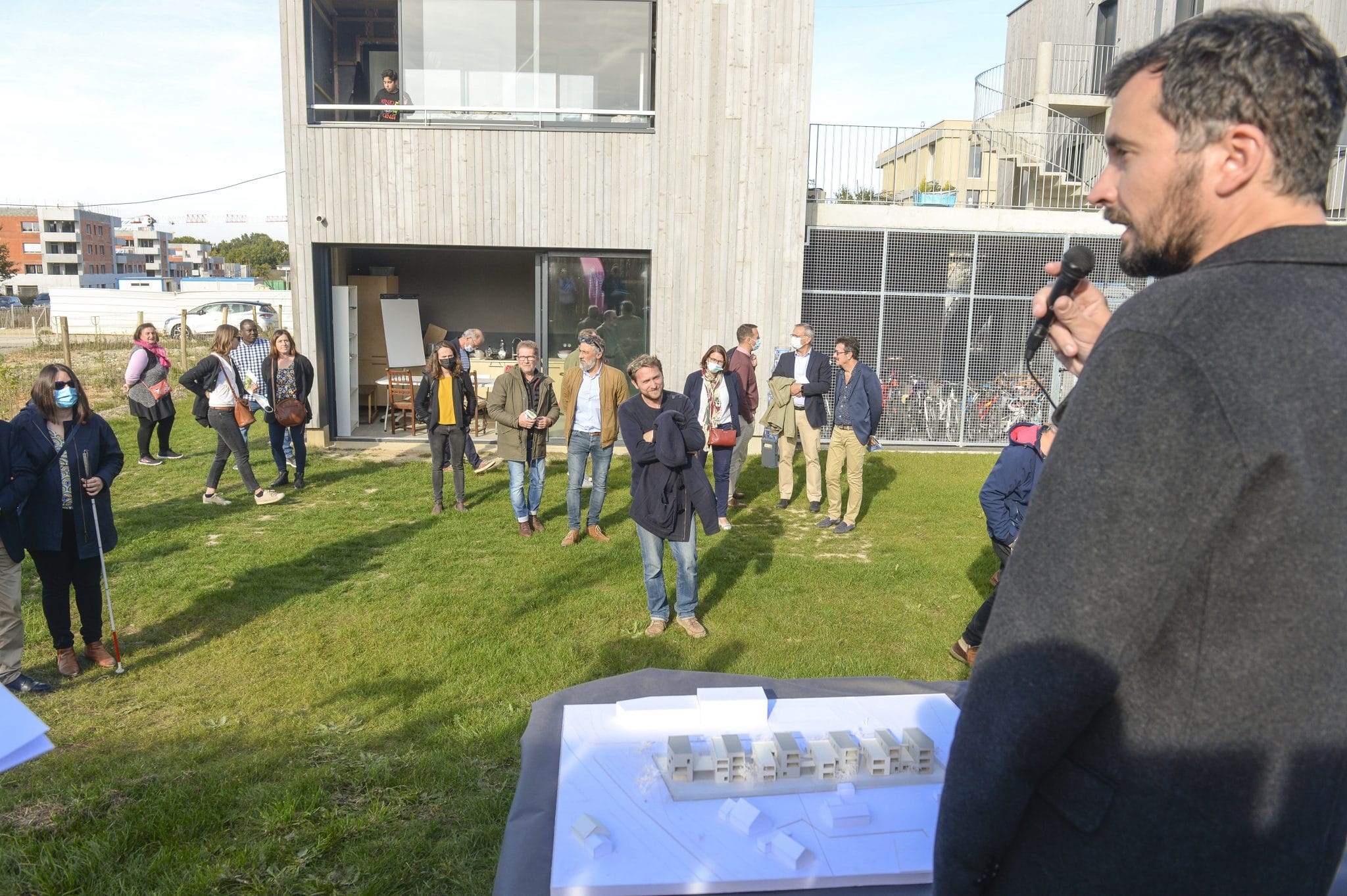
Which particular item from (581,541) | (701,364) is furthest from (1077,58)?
(581,541)

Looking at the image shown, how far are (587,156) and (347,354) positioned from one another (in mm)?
4660

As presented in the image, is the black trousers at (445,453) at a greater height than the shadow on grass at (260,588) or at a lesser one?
greater

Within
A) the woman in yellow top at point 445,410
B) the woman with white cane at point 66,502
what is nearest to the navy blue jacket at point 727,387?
the woman in yellow top at point 445,410

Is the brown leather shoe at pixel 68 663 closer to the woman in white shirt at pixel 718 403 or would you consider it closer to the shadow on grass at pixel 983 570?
the woman in white shirt at pixel 718 403

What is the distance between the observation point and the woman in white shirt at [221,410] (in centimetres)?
1058

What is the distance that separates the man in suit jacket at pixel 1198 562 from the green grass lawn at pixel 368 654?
3437mm

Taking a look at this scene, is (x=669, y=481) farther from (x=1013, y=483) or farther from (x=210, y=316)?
(x=210, y=316)

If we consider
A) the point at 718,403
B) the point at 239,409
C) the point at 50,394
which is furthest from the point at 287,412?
the point at 718,403

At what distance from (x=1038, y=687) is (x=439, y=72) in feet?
45.6

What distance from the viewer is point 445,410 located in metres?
10.4

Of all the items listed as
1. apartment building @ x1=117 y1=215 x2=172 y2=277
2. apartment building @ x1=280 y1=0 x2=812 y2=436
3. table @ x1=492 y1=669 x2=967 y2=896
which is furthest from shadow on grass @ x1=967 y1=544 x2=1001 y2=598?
apartment building @ x1=117 y1=215 x2=172 y2=277

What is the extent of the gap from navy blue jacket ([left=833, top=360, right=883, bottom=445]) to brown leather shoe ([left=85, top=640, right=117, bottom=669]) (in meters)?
7.07

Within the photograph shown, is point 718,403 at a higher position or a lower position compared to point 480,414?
higher

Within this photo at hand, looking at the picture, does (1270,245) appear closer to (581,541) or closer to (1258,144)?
(1258,144)
